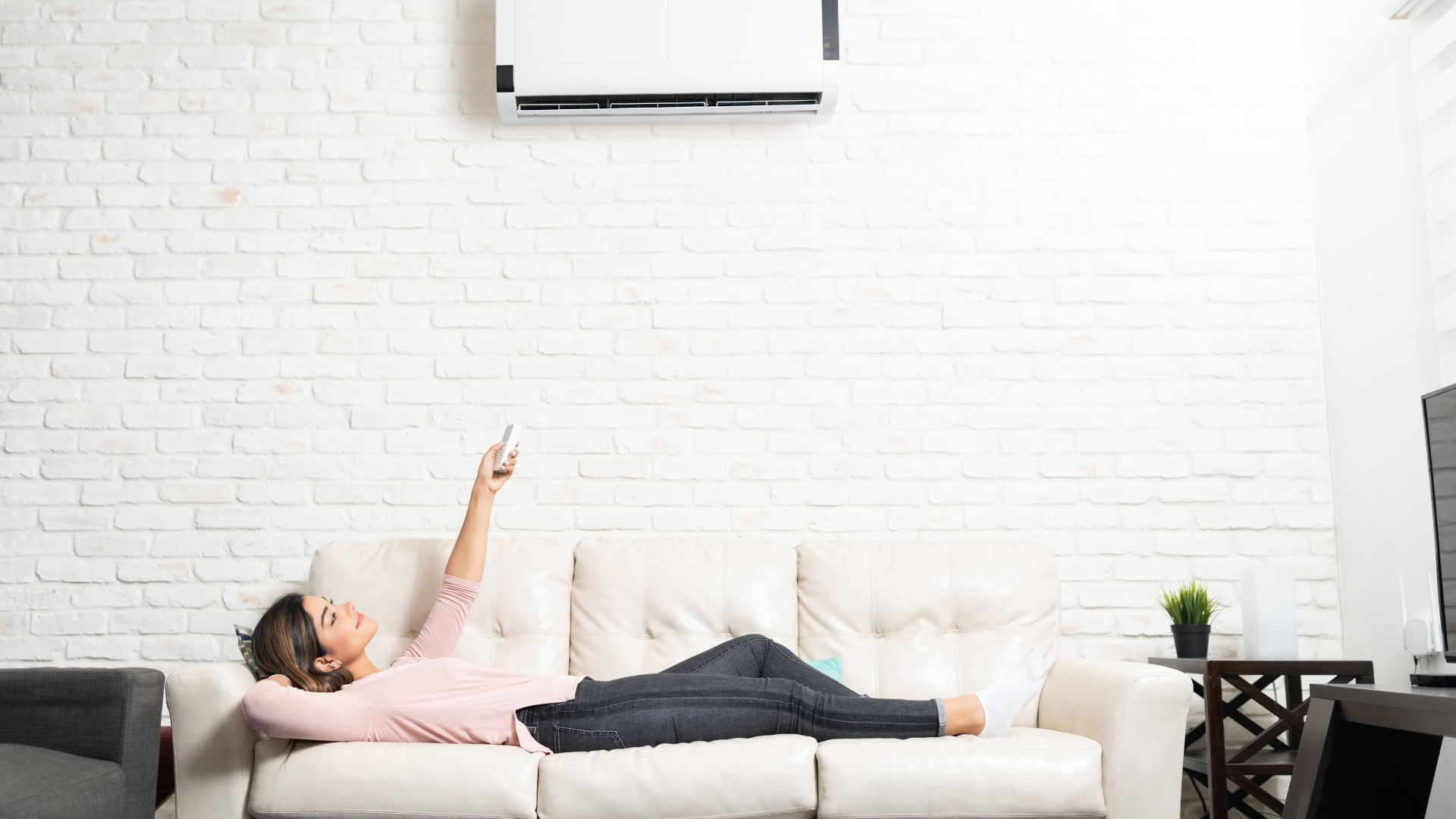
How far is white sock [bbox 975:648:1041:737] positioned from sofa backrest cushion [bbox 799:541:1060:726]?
0.36 metres

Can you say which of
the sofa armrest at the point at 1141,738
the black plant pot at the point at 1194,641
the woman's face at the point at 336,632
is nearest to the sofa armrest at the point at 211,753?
the woman's face at the point at 336,632

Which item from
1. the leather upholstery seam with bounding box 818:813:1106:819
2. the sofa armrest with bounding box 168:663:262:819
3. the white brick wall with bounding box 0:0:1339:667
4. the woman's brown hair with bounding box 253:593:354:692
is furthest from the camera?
the white brick wall with bounding box 0:0:1339:667

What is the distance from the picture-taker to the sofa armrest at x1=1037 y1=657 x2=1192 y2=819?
2.15 meters

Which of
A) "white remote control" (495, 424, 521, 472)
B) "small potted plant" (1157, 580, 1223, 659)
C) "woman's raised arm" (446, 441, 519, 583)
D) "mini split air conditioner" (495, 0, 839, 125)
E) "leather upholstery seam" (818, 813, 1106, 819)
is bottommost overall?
"leather upholstery seam" (818, 813, 1106, 819)

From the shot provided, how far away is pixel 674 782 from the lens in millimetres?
2109

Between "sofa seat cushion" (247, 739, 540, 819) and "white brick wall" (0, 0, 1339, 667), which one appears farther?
"white brick wall" (0, 0, 1339, 667)

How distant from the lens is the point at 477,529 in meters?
2.66

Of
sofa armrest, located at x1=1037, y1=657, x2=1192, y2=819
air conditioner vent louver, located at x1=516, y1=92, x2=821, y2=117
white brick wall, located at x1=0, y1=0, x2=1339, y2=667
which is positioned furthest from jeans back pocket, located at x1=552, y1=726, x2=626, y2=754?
air conditioner vent louver, located at x1=516, y1=92, x2=821, y2=117

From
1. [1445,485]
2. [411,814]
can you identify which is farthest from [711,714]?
[1445,485]

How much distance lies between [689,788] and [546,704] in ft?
1.37

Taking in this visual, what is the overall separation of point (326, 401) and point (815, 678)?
1659 mm

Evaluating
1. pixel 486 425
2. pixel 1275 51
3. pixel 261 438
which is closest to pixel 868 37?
pixel 1275 51

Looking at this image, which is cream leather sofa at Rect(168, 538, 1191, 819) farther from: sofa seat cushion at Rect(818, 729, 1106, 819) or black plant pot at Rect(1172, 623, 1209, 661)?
black plant pot at Rect(1172, 623, 1209, 661)

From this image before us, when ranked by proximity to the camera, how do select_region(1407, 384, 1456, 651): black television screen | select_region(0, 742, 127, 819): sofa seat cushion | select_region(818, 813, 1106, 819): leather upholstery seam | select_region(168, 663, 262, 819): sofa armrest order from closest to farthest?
select_region(0, 742, 127, 819): sofa seat cushion
select_region(1407, 384, 1456, 651): black television screen
select_region(818, 813, 1106, 819): leather upholstery seam
select_region(168, 663, 262, 819): sofa armrest
